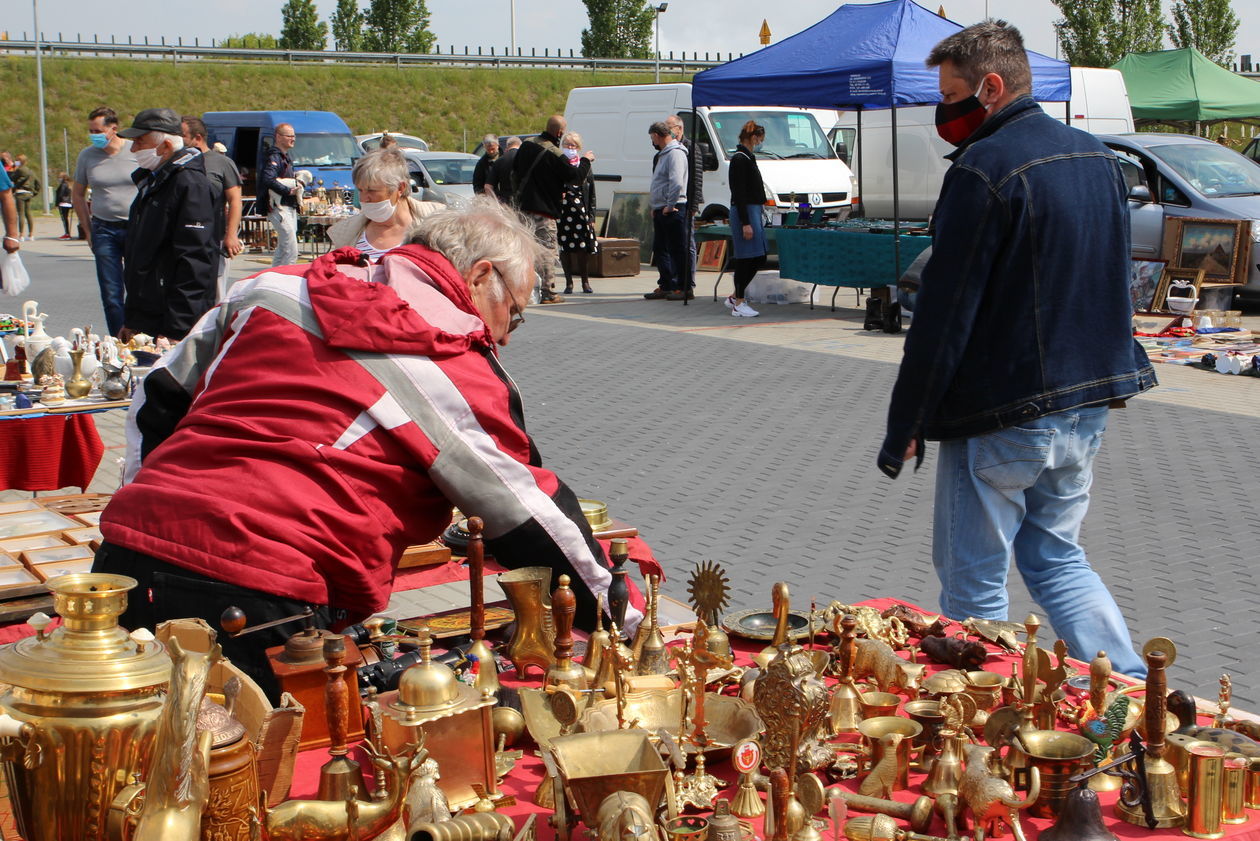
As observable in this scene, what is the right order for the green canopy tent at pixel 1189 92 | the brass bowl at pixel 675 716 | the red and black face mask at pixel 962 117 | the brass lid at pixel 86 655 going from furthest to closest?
the green canopy tent at pixel 1189 92 < the red and black face mask at pixel 962 117 < the brass bowl at pixel 675 716 < the brass lid at pixel 86 655

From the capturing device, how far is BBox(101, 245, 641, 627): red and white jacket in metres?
2.34

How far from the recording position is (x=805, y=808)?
6.04 ft

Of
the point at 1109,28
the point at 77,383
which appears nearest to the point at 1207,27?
the point at 1109,28

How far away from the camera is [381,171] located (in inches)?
243

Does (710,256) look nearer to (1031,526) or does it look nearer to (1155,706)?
(1031,526)

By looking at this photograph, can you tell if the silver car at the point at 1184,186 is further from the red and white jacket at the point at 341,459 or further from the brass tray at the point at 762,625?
the red and white jacket at the point at 341,459

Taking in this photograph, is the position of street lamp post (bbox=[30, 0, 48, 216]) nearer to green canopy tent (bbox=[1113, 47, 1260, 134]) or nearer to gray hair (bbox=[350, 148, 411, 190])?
green canopy tent (bbox=[1113, 47, 1260, 134])

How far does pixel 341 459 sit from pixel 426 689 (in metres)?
0.59

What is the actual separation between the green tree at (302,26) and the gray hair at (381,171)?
176 feet

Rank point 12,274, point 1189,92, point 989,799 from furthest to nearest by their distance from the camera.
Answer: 1. point 1189,92
2. point 12,274
3. point 989,799

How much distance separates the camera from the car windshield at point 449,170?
74.7 feet

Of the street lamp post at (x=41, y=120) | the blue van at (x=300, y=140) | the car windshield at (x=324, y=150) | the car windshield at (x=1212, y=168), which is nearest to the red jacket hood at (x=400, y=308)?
the car windshield at (x=1212, y=168)

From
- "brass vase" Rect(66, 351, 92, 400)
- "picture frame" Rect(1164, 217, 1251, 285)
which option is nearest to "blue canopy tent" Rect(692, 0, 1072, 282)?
"picture frame" Rect(1164, 217, 1251, 285)

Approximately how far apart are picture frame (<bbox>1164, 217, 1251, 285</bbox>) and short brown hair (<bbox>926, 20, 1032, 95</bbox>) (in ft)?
34.6
